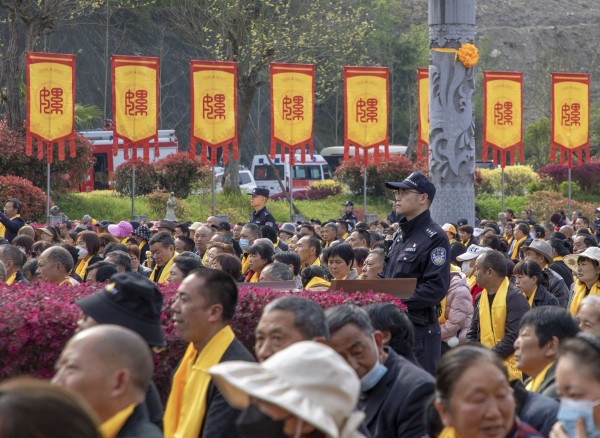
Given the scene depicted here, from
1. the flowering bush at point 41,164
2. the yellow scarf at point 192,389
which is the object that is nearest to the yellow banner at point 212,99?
the flowering bush at point 41,164

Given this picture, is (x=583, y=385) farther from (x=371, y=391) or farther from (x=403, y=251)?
(x=403, y=251)

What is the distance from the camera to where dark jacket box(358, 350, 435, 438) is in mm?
4949

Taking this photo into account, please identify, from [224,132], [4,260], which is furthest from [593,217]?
[4,260]

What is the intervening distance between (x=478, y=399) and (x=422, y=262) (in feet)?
14.3

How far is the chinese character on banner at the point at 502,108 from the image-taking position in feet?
79.4

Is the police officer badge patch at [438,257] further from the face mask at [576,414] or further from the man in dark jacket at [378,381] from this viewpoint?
the face mask at [576,414]

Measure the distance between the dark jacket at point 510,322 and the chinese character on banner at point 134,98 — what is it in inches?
511

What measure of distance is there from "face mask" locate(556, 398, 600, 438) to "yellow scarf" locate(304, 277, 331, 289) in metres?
5.47

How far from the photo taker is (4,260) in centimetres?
1036

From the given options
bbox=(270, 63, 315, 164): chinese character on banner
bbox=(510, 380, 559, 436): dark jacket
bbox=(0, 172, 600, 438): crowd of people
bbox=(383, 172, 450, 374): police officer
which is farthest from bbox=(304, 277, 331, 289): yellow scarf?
bbox=(270, 63, 315, 164): chinese character on banner

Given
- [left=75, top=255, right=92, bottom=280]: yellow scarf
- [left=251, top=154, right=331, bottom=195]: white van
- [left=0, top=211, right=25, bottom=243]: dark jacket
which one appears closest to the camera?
[left=75, top=255, right=92, bottom=280]: yellow scarf

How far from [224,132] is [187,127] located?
27.4 metres

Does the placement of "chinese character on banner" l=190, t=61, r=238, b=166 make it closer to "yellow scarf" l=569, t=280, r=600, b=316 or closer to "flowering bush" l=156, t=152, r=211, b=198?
"flowering bush" l=156, t=152, r=211, b=198

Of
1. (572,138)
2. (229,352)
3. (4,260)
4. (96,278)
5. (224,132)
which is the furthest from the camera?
(572,138)
